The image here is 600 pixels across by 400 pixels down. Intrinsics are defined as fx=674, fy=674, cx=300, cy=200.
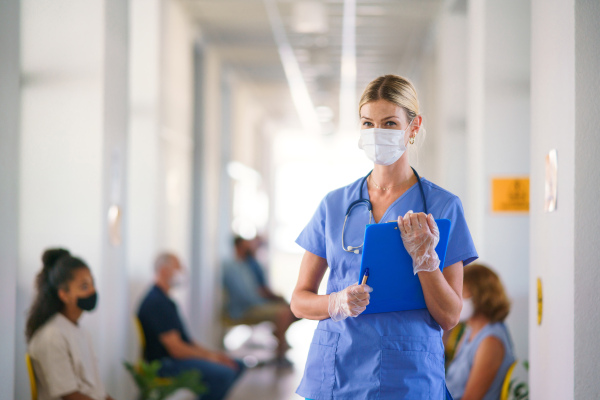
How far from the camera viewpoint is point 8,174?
2666 mm

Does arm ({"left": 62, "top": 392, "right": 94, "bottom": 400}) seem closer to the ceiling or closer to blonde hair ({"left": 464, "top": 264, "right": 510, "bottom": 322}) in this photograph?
blonde hair ({"left": 464, "top": 264, "right": 510, "bottom": 322})

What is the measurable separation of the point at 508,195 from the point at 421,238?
9.02 ft

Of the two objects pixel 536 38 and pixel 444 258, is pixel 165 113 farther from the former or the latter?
pixel 444 258

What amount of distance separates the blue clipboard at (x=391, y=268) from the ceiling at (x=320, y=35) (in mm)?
4667

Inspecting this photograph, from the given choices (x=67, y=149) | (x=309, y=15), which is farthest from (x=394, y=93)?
(x=309, y=15)

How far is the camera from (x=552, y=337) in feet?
7.73

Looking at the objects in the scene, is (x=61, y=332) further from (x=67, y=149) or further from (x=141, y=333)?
(x=141, y=333)

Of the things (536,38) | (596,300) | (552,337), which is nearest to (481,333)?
(552,337)

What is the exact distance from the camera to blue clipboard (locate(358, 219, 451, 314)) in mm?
1673

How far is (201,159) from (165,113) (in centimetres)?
171

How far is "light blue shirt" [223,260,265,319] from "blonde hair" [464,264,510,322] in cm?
471

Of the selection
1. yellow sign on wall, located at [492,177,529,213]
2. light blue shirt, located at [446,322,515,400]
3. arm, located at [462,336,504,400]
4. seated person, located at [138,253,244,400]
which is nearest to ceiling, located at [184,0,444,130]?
yellow sign on wall, located at [492,177,529,213]

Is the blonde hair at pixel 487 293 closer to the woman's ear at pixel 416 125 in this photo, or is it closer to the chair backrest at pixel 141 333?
the woman's ear at pixel 416 125

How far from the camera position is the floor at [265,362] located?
5891mm
